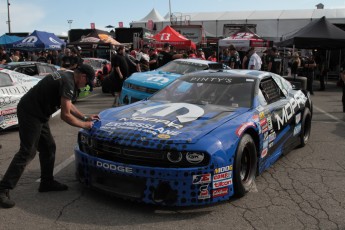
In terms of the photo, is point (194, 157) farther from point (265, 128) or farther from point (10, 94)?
point (10, 94)

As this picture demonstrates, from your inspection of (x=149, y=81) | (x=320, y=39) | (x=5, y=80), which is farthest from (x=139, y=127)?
(x=320, y=39)

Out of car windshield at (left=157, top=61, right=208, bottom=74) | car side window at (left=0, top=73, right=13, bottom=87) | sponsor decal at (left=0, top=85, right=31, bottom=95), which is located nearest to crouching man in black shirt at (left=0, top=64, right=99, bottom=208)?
sponsor decal at (left=0, top=85, right=31, bottom=95)

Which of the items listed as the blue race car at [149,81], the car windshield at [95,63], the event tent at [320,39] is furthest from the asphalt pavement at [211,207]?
the car windshield at [95,63]

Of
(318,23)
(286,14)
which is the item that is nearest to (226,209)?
(318,23)

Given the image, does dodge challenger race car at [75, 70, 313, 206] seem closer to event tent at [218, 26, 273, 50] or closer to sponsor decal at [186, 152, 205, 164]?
sponsor decal at [186, 152, 205, 164]

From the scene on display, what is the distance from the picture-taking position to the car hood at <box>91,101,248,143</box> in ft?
11.7

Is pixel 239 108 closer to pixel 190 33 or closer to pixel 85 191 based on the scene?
pixel 85 191

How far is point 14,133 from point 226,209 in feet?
16.6

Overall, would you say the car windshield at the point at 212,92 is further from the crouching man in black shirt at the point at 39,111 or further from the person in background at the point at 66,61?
the person in background at the point at 66,61

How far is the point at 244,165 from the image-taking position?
13.4 feet

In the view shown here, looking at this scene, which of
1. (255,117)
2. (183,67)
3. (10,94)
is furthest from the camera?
(183,67)

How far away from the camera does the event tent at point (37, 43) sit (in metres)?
Answer: 19.7

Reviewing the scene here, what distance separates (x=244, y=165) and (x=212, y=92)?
1.20 meters

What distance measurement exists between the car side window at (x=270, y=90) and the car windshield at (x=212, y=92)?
198 mm
